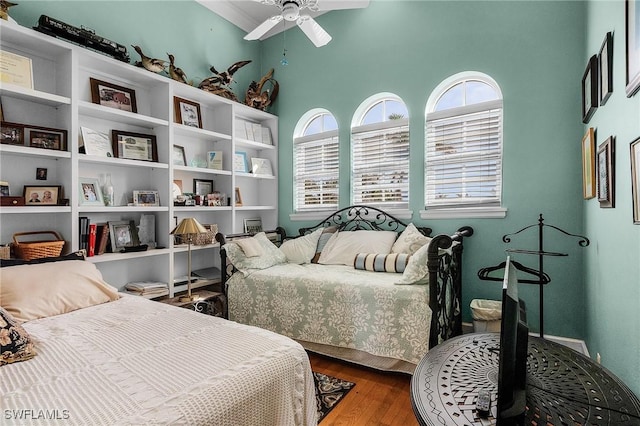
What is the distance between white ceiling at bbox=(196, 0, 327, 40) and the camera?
143 inches

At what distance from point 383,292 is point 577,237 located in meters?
1.60

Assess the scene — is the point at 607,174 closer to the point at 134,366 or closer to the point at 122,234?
the point at 134,366

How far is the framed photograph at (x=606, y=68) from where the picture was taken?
5.29 feet

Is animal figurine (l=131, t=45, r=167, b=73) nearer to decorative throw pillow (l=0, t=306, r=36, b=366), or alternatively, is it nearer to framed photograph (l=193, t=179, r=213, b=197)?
framed photograph (l=193, t=179, r=213, b=197)

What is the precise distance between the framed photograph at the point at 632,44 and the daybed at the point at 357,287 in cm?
117

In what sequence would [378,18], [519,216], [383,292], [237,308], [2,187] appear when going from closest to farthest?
[2,187]
[383,292]
[519,216]
[237,308]
[378,18]

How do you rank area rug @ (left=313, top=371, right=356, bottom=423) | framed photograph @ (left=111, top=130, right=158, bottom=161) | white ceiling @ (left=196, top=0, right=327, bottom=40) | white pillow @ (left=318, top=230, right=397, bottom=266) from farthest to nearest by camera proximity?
1. white ceiling @ (left=196, top=0, right=327, bottom=40)
2. white pillow @ (left=318, top=230, right=397, bottom=266)
3. framed photograph @ (left=111, top=130, right=158, bottom=161)
4. area rug @ (left=313, top=371, right=356, bottom=423)

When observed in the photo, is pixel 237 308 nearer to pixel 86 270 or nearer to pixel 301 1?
pixel 86 270

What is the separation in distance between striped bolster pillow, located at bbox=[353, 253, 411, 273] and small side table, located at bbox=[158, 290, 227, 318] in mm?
1331

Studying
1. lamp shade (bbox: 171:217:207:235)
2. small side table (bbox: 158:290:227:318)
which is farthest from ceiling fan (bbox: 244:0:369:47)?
small side table (bbox: 158:290:227:318)

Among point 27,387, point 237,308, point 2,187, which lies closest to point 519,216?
point 237,308

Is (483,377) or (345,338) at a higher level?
(483,377)

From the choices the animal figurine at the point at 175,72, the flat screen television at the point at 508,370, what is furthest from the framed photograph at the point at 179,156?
the flat screen television at the point at 508,370

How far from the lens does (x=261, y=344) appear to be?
4.41 feet
